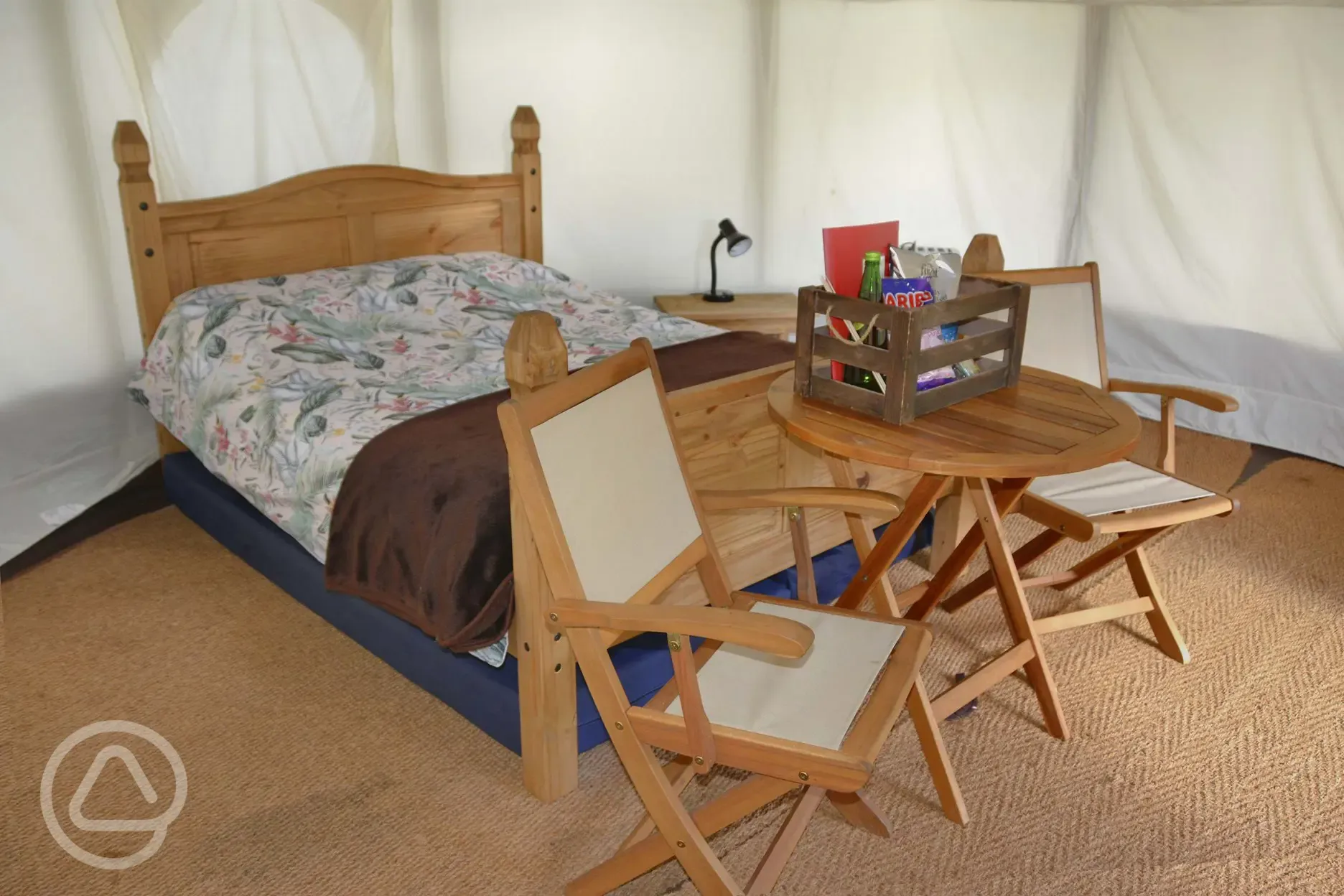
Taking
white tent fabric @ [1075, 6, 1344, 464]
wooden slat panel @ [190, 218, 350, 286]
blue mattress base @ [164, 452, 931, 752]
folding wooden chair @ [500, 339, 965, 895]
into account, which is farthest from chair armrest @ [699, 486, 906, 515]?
white tent fabric @ [1075, 6, 1344, 464]

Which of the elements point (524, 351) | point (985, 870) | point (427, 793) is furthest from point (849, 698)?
point (427, 793)

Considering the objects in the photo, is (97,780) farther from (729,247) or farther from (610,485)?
(729,247)

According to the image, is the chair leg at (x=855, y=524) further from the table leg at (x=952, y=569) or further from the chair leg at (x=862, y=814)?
the chair leg at (x=862, y=814)

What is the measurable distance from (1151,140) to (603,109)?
214 cm

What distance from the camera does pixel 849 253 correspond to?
2133mm

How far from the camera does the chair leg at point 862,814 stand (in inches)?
79.5

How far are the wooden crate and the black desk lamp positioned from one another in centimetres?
169

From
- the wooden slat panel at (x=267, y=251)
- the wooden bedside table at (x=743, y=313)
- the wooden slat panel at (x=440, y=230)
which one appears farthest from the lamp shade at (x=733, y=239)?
the wooden slat panel at (x=267, y=251)

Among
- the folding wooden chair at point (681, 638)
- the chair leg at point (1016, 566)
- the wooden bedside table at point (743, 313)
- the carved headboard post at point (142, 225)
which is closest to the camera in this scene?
the folding wooden chair at point (681, 638)

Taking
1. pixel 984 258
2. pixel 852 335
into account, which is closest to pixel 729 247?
pixel 984 258

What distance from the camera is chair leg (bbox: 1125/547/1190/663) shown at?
2.61 meters

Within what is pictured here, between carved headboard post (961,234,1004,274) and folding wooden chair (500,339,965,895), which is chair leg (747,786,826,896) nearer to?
folding wooden chair (500,339,965,895)

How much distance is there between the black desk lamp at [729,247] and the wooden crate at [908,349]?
66.7 inches

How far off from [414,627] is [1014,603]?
1.27 m
